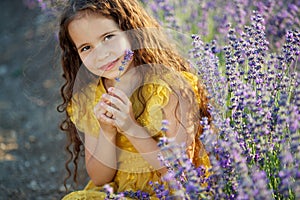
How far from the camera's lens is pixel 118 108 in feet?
6.81

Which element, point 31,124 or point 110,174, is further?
point 31,124

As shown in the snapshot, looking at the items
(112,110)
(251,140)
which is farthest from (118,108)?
(251,140)

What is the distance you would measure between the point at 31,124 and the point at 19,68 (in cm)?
85

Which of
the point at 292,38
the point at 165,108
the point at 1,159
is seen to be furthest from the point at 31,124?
the point at 292,38

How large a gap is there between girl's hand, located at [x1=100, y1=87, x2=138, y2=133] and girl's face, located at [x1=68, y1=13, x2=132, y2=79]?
0.09 meters

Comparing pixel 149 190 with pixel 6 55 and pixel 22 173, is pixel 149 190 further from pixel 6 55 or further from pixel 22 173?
pixel 6 55

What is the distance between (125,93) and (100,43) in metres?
0.28

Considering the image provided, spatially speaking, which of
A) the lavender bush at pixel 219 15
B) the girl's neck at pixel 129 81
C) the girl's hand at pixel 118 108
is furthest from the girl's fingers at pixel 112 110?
the lavender bush at pixel 219 15

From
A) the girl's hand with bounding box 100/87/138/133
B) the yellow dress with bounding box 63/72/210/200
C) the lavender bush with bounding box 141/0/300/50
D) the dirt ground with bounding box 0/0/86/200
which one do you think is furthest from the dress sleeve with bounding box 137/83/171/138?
the lavender bush with bounding box 141/0/300/50

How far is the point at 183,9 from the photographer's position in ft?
12.1

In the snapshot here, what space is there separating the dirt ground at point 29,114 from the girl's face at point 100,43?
1.77 ft

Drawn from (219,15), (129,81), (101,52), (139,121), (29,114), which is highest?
(101,52)

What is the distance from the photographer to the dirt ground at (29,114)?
3293 millimetres

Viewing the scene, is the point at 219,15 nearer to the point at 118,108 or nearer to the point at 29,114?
the point at 29,114
